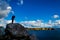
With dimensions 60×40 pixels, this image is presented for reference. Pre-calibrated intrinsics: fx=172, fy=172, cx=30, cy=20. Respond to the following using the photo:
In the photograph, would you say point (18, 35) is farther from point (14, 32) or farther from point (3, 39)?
point (3, 39)

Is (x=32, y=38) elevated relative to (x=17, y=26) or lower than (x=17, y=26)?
lower

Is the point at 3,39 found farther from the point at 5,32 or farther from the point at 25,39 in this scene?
the point at 25,39

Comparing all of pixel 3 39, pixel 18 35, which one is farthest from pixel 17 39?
pixel 3 39

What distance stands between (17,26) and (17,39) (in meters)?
3.72

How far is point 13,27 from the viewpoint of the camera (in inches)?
1823

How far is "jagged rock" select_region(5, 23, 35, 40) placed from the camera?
45406 mm

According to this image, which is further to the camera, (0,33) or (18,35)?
(0,33)

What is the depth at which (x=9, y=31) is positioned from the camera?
46.1 metres

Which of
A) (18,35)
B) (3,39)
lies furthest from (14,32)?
(3,39)

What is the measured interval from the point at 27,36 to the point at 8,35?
16.9 feet

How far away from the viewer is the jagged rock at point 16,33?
149 ft

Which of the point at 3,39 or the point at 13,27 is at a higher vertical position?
the point at 13,27

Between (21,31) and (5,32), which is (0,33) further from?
(21,31)

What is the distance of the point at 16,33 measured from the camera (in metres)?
45.2
